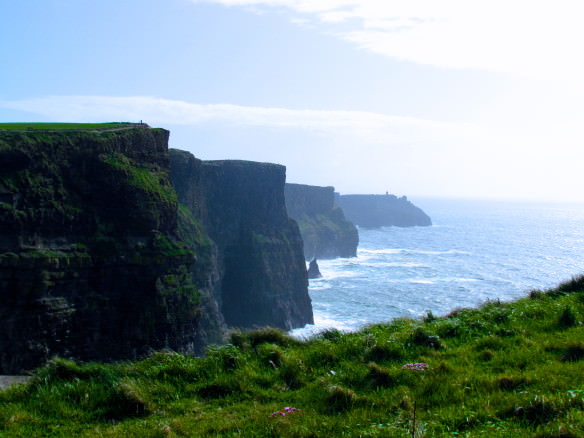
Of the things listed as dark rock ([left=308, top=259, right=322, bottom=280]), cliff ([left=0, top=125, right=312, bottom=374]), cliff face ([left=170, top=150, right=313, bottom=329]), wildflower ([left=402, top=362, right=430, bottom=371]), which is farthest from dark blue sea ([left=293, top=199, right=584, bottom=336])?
wildflower ([left=402, top=362, right=430, bottom=371])

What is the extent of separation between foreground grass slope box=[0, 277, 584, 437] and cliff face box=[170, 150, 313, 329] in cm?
7237

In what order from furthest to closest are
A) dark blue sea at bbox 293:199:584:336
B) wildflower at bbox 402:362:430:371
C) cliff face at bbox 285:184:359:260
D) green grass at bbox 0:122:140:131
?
cliff face at bbox 285:184:359:260 < dark blue sea at bbox 293:199:584:336 < green grass at bbox 0:122:140:131 < wildflower at bbox 402:362:430:371

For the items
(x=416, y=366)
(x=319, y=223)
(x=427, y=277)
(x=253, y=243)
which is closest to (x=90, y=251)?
(x=416, y=366)

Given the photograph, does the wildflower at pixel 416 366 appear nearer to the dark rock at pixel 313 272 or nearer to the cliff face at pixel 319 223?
the dark rock at pixel 313 272

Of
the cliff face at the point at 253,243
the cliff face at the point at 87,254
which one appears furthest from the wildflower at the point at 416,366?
the cliff face at the point at 253,243

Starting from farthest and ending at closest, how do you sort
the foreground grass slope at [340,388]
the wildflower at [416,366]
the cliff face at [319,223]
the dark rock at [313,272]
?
the cliff face at [319,223] → the dark rock at [313,272] → the wildflower at [416,366] → the foreground grass slope at [340,388]

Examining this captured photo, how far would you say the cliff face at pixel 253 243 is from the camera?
88.3 metres

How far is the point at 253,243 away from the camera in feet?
300

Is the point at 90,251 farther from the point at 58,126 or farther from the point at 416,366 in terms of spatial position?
the point at 416,366

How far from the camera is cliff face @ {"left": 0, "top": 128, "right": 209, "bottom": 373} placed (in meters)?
34.9

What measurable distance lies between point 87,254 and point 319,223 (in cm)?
12786

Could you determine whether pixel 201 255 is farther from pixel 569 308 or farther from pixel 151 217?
pixel 569 308

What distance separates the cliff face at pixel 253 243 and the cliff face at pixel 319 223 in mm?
56172

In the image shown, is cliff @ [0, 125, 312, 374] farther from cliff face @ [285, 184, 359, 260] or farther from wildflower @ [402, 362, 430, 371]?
cliff face @ [285, 184, 359, 260]
